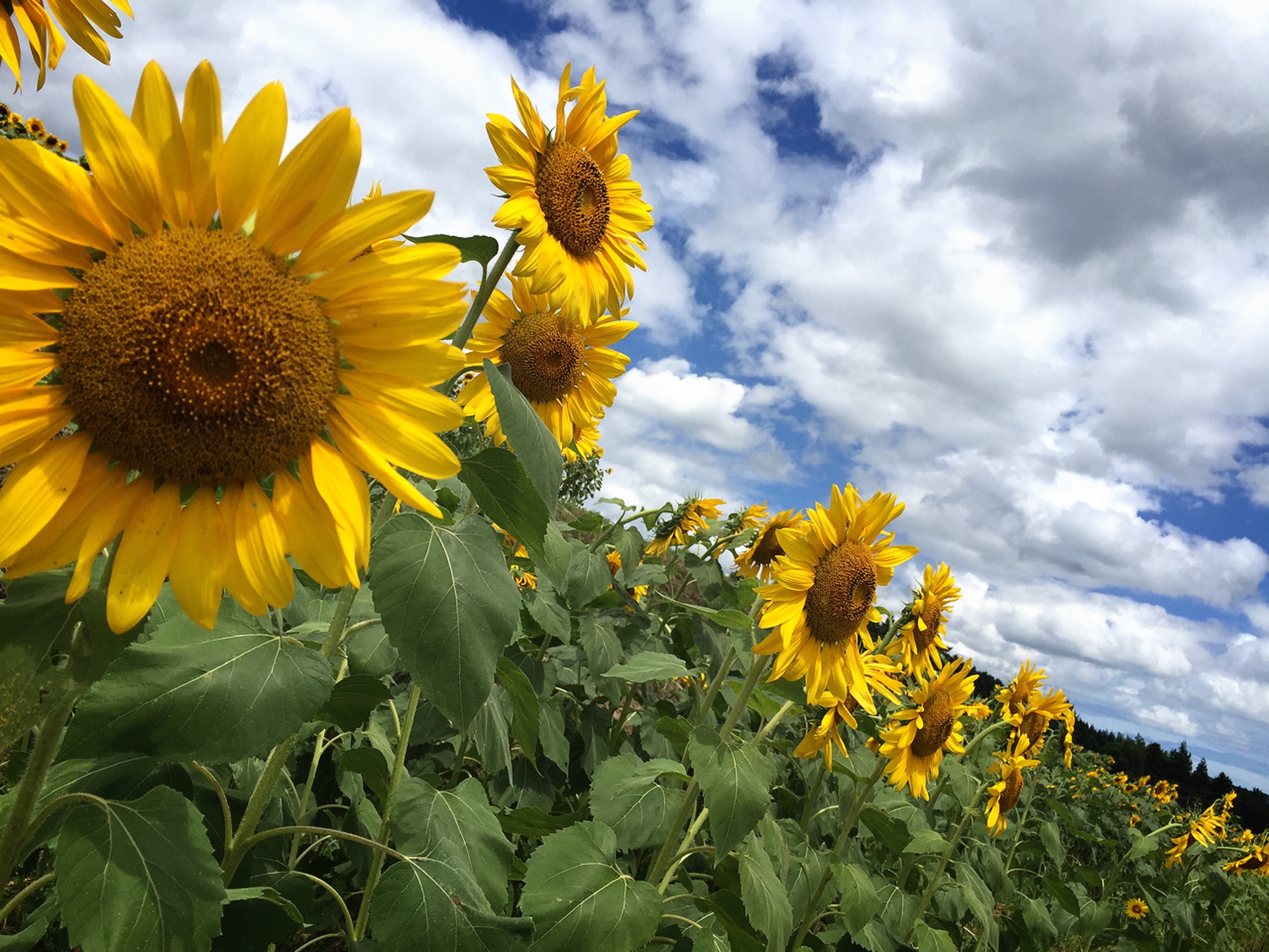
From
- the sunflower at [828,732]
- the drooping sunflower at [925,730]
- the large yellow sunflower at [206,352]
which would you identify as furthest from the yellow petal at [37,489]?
the drooping sunflower at [925,730]

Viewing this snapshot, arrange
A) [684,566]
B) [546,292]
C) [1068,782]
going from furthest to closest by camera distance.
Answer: [1068,782]
[684,566]
[546,292]

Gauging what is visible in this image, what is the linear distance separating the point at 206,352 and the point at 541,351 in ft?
5.50

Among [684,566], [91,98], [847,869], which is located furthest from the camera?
[684,566]

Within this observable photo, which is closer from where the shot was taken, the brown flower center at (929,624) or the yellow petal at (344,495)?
the yellow petal at (344,495)

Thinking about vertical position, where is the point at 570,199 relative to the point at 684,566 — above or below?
above

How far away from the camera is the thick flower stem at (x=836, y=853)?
151 inches

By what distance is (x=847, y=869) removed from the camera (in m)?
3.83

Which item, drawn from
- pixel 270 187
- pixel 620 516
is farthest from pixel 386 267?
pixel 620 516

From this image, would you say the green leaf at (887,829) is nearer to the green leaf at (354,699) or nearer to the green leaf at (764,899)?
the green leaf at (764,899)

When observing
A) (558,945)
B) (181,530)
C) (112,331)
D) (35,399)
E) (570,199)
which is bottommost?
(558,945)

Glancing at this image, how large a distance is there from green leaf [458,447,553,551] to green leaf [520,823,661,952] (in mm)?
1231

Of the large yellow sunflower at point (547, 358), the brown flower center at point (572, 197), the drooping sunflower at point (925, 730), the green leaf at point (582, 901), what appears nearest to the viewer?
the brown flower center at point (572, 197)

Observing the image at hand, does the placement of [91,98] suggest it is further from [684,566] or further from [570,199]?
[684,566]

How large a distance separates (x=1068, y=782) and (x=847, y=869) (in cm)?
978
